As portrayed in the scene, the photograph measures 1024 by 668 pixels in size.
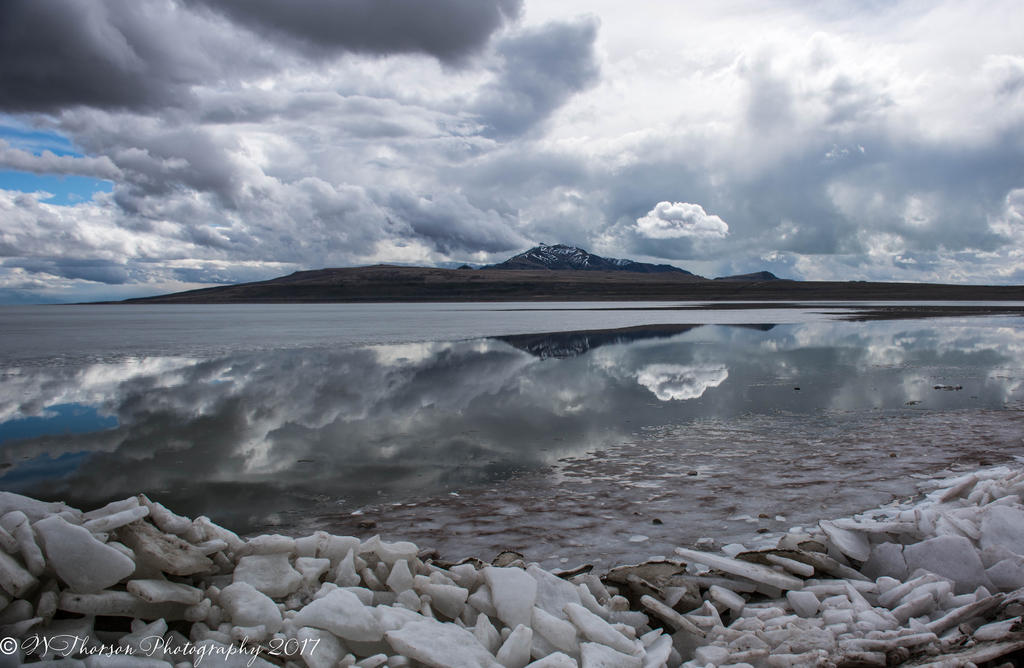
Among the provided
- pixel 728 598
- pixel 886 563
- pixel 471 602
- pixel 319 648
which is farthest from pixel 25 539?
pixel 886 563

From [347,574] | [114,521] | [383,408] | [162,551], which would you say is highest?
[114,521]

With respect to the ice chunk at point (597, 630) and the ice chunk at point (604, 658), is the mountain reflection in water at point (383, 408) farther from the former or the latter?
the ice chunk at point (604, 658)

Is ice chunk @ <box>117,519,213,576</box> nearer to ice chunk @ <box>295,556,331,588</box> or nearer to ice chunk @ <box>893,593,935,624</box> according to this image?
ice chunk @ <box>295,556,331,588</box>

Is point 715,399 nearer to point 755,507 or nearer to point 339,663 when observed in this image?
point 755,507

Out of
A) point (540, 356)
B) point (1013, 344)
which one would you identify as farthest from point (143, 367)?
point (1013, 344)

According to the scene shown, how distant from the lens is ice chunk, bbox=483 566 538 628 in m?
3.99

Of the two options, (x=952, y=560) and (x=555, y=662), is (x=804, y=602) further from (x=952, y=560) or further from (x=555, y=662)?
(x=555, y=662)

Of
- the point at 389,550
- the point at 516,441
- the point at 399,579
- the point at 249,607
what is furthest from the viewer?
the point at 516,441

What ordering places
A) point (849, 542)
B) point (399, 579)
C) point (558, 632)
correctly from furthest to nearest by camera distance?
1. point (849, 542)
2. point (399, 579)
3. point (558, 632)

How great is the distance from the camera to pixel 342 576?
4.27 metres

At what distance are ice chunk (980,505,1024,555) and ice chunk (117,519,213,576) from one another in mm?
5500

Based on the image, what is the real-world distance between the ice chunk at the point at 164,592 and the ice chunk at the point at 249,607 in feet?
0.54

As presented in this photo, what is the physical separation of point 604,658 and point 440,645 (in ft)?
3.11

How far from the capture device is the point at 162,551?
4020 millimetres
